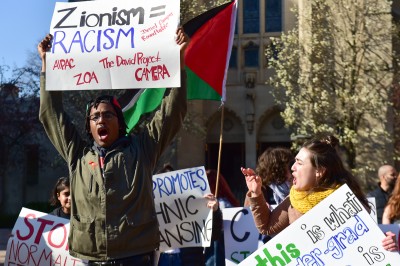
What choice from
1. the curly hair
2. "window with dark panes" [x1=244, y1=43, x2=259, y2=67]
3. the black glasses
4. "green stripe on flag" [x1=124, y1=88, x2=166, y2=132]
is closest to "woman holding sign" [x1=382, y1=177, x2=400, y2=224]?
the curly hair

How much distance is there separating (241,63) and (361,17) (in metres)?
9.81

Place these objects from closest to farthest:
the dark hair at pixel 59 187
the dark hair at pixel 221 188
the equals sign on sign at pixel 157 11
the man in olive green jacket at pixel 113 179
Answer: the man in olive green jacket at pixel 113 179
the equals sign on sign at pixel 157 11
the dark hair at pixel 59 187
the dark hair at pixel 221 188

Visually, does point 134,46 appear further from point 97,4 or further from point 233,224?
point 233,224

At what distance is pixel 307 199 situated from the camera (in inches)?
168

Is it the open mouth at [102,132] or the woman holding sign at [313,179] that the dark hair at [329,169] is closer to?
the woman holding sign at [313,179]

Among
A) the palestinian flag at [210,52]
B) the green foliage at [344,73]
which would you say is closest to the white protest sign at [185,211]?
the palestinian flag at [210,52]

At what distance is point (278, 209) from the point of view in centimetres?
467

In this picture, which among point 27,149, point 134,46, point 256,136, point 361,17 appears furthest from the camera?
point 27,149

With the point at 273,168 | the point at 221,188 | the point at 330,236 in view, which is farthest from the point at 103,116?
the point at 221,188

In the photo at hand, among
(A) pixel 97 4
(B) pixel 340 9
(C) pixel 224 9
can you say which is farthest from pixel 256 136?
(A) pixel 97 4

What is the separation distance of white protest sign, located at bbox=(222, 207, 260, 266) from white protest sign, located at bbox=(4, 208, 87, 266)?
5.09 feet

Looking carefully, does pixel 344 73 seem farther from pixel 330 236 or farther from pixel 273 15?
pixel 330 236

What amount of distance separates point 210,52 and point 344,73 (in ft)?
54.8

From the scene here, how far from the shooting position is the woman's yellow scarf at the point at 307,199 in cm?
427
